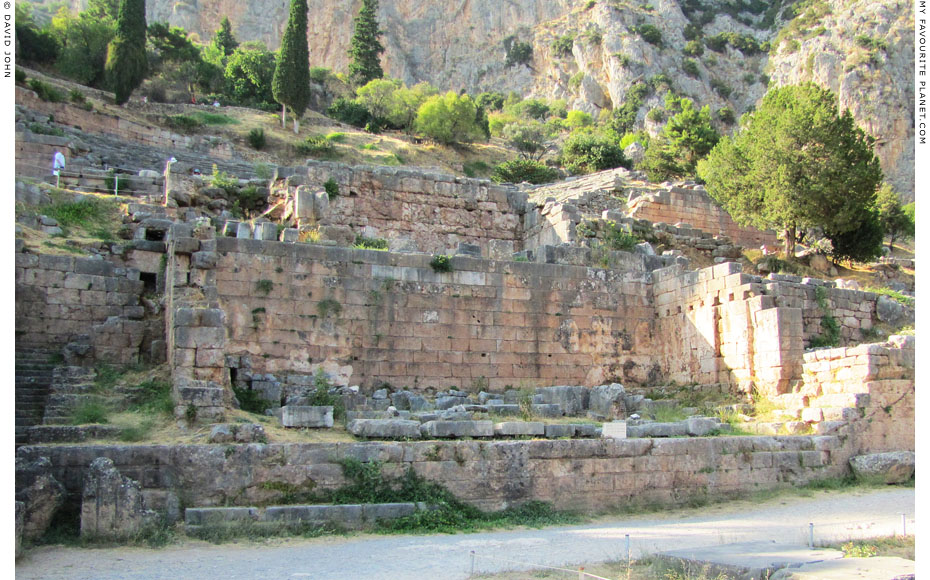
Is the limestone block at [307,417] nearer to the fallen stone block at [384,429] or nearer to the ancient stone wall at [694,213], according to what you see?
the fallen stone block at [384,429]

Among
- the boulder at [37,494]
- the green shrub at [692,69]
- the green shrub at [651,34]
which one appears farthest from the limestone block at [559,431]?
the green shrub at [651,34]

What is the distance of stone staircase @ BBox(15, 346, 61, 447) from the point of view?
10641 mm

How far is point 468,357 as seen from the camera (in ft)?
47.1

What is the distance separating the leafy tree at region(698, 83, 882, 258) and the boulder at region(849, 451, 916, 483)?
13.4 meters

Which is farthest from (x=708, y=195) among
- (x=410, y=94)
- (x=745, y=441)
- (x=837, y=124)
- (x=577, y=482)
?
(x=410, y=94)

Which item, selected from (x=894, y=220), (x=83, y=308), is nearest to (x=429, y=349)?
(x=83, y=308)

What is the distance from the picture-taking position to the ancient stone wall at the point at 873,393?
12.3 metres

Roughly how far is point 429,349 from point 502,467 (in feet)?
15.5

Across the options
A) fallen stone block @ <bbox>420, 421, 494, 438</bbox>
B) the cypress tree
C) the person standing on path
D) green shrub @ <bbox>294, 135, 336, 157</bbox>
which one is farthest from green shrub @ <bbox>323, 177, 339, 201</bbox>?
the cypress tree

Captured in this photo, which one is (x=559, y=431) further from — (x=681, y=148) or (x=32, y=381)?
(x=681, y=148)

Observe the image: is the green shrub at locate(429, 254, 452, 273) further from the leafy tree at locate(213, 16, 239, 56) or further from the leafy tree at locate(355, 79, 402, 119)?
the leafy tree at locate(213, 16, 239, 56)

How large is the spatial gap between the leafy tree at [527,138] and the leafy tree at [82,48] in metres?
28.9

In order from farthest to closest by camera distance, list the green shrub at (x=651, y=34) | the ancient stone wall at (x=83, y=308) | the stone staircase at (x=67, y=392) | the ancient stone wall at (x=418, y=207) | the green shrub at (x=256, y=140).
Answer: the green shrub at (x=651, y=34) < the green shrub at (x=256, y=140) < the ancient stone wall at (x=418, y=207) < the ancient stone wall at (x=83, y=308) < the stone staircase at (x=67, y=392)

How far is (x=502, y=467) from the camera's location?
965cm
